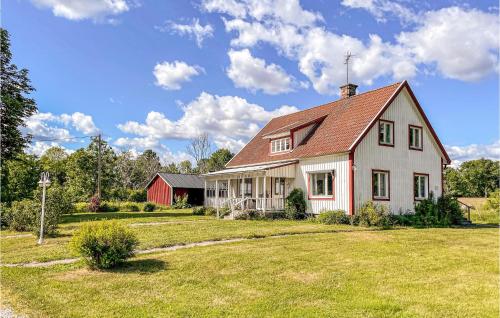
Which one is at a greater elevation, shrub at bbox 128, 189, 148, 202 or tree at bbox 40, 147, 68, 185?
tree at bbox 40, 147, 68, 185

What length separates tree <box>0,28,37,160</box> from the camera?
2708 centimetres

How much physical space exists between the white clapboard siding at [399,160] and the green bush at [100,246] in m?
13.5

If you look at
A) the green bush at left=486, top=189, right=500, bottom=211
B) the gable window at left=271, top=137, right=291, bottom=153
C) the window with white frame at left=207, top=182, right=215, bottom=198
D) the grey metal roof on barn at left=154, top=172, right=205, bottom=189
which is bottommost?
the green bush at left=486, top=189, right=500, bottom=211

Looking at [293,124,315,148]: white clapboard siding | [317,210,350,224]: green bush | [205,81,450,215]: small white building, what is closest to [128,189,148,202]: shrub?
[205,81,450,215]: small white building

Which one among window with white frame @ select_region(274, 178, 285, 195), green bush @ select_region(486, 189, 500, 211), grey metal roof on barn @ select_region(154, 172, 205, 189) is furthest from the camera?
grey metal roof on barn @ select_region(154, 172, 205, 189)

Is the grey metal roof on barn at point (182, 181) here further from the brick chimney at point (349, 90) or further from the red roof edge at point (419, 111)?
the red roof edge at point (419, 111)

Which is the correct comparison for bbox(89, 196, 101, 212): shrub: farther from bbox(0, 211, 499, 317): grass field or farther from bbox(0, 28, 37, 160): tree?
bbox(0, 211, 499, 317): grass field

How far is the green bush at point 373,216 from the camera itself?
18.8 metres

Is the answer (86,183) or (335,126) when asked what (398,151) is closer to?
(335,126)

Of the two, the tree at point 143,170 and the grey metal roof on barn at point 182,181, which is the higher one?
the tree at point 143,170

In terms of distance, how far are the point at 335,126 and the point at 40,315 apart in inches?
767

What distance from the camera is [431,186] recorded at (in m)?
23.9

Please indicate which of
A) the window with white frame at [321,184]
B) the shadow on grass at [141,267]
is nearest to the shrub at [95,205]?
the window with white frame at [321,184]

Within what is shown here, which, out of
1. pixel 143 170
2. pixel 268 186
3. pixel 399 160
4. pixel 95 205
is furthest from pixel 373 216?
pixel 143 170
